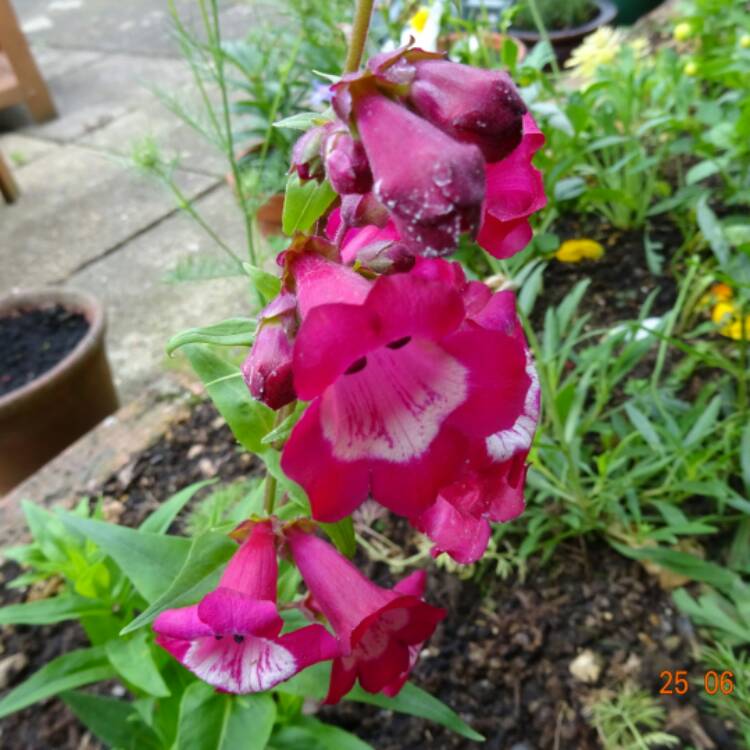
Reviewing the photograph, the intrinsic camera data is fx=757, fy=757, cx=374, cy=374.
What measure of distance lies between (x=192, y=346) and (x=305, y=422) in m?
0.31

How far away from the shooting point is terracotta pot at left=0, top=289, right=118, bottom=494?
1.84 m

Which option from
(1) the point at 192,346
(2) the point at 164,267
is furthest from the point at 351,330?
(2) the point at 164,267

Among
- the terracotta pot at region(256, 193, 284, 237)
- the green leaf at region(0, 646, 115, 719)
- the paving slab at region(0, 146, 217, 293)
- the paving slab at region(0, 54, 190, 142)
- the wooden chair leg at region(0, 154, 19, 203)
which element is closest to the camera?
the green leaf at region(0, 646, 115, 719)

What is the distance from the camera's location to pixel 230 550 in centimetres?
79

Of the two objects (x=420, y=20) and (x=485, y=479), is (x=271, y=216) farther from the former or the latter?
(x=485, y=479)

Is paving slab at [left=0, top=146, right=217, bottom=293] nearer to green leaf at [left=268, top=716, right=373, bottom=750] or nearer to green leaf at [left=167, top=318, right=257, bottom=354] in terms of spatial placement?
green leaf at [left=268, top=716, right=373, bottom=750]

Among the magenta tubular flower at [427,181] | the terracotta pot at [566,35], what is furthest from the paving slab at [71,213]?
the magenta tubular flower at [427,181]

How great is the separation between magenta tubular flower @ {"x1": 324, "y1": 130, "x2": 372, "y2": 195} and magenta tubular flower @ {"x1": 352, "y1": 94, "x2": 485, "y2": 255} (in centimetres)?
2

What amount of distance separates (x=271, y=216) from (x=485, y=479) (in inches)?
67.9

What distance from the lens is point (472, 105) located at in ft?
1.50

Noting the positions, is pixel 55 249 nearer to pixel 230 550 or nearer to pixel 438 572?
pixel 438 572

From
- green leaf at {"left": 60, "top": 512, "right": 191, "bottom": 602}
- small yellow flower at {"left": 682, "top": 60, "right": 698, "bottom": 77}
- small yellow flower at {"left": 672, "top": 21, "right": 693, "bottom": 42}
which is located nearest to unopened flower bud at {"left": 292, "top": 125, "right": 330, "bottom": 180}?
green leaf at {"left": 60, "top": 512, "right": 191, "bottom": 602}

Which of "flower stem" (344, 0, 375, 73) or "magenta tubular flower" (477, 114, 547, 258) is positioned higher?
"flower stem" (344, 0, 375, 73)

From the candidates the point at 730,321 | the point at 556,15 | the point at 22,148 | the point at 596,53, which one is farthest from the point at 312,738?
the point at 22,148
